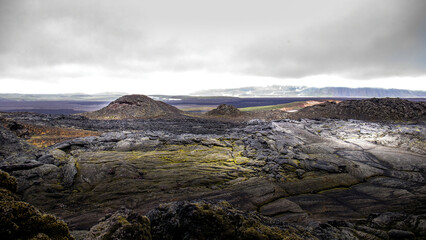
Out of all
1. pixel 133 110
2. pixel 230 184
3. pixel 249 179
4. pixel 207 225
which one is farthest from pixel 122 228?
pixel 133 110

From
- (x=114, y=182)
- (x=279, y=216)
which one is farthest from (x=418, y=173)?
(x=114, y=182)

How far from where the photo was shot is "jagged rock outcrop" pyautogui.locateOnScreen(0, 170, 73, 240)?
9.46 ft

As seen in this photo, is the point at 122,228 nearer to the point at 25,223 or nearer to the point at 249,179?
the point at 25,223

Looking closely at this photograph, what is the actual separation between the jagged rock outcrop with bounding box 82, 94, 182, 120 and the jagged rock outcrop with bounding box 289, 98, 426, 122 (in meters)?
29.0

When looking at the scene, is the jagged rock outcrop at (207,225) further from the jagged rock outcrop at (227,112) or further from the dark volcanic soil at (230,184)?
the jagged rock outcrop at (227,112)

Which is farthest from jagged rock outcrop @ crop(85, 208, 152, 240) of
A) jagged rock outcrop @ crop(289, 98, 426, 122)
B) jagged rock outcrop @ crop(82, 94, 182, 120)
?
jagged rock outcrop @ crop(289, 98, 426, 122)

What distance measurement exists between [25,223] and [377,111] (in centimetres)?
4565

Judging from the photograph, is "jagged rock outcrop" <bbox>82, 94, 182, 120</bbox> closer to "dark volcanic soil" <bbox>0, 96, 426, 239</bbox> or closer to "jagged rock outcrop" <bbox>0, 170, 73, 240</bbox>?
"dark volcanic soil" <bbox>0, 96, 426, 239</bbox>

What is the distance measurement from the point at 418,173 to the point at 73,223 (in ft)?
62.7

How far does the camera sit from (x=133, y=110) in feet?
142

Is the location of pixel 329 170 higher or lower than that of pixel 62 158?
lower

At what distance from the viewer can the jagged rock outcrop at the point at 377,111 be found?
3266cm

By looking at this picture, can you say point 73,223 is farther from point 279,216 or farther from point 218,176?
point 279,216

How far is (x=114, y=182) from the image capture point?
10.8 meters
